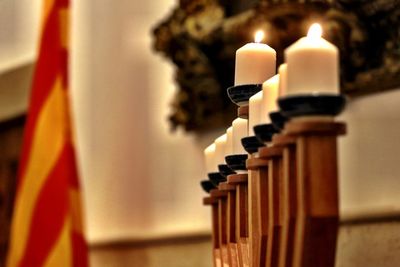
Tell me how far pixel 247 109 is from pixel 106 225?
1.44 meters

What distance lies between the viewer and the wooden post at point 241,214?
39.2 inches

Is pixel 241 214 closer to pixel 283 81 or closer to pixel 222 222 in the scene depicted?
pixel 222 222

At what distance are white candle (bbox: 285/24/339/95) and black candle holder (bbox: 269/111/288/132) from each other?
0.04 metres

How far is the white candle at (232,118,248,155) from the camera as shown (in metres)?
0.99

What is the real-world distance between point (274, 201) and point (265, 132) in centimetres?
7

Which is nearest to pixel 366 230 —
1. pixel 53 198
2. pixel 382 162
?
pixel 382 162

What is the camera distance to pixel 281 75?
780mm

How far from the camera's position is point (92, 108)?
7.96ft

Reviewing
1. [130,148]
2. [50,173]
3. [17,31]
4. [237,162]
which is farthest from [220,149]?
[17,31]

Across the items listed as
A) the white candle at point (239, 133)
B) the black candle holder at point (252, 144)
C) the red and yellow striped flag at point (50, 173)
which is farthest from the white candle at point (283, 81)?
the red and yellow striped flag at point (50, 173)

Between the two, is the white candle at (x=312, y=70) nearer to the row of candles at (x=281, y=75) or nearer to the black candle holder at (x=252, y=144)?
the row of candles at (x=281, y=75)

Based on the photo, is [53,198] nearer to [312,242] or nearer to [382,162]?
[382,162]

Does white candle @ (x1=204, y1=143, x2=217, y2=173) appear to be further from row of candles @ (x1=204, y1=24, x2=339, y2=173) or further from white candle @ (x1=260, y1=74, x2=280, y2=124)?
white candle @ (x1=260, y1=74, x2=280, y2=124)

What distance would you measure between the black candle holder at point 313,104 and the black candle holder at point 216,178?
416 millimetres
